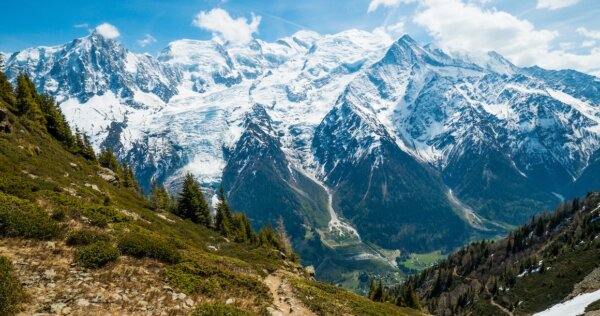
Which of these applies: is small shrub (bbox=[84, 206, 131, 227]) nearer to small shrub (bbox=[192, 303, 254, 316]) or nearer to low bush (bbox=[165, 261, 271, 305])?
low bush (bbox=[165, 261, 271, 305])

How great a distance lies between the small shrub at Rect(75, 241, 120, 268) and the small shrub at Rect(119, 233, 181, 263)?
62.5 inches

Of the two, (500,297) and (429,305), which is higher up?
(500,297)

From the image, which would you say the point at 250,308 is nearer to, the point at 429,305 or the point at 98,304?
the point at 98,304

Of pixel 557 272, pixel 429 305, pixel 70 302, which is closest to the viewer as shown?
pixel 70 302

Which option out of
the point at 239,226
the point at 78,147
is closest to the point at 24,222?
the point at 78,147

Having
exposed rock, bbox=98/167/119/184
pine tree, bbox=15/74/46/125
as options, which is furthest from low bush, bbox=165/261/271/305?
pine tree, bbox=15/74/46/125

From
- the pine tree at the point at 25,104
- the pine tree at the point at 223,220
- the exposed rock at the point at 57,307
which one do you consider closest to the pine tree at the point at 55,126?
the pine tree at the point at 25,104

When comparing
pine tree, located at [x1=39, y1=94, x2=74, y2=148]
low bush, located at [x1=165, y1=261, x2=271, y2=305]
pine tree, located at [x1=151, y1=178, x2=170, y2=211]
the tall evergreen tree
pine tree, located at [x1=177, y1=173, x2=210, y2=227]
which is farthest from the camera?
the tall evergreen tree

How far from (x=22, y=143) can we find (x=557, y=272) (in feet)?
566

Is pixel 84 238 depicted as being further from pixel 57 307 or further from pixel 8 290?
pixel 8 290

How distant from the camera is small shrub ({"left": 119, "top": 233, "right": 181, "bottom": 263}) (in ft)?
89.8

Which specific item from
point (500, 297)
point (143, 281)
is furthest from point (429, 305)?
point (143, 281)

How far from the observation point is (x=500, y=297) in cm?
16325

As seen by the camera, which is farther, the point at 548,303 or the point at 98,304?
the point at 548,303
